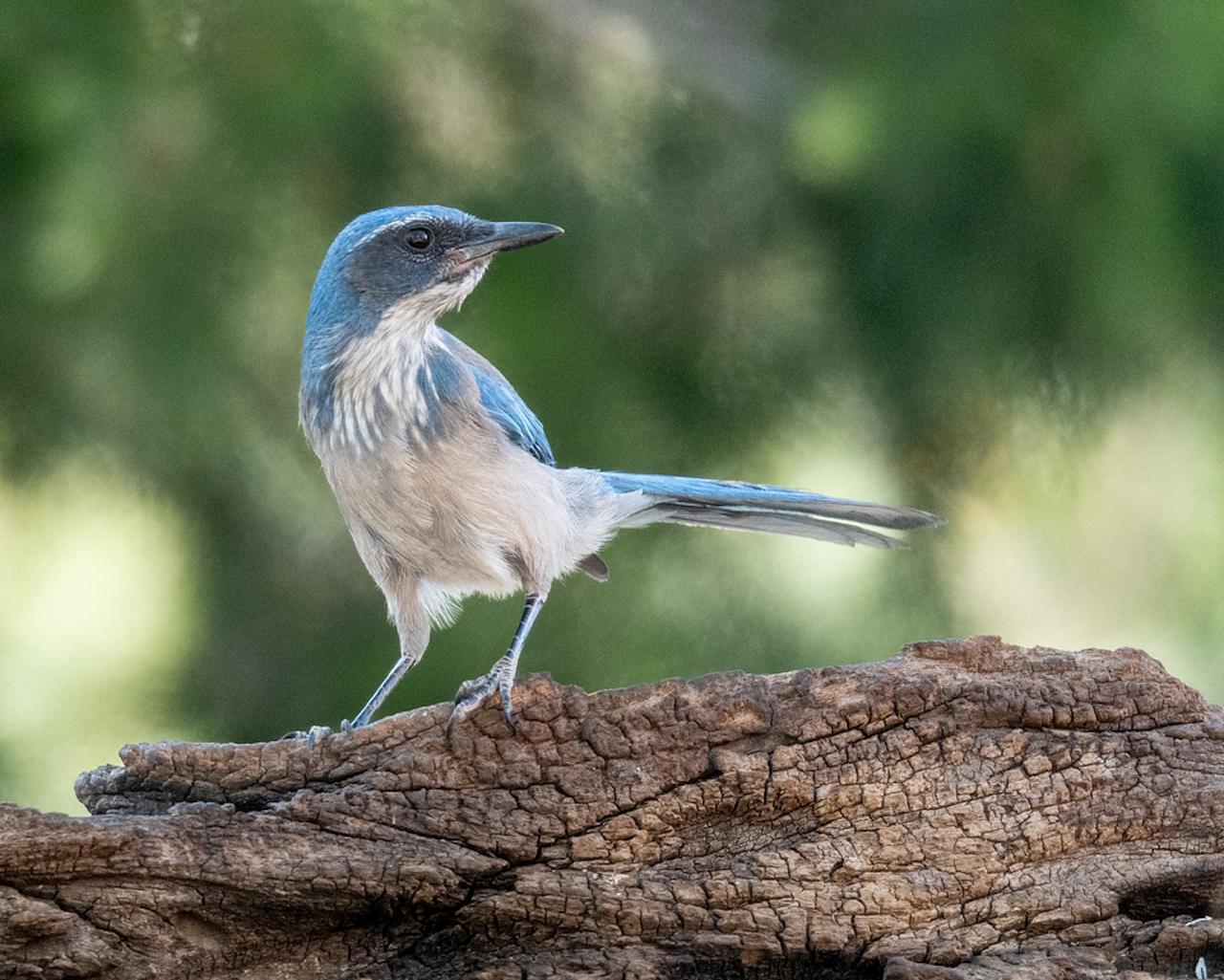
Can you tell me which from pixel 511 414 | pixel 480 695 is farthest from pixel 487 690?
pixel 511 414

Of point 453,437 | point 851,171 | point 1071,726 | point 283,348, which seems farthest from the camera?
point 283,348

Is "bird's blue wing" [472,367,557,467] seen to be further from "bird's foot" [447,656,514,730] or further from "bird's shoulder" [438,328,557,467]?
"bird's foot" [447,656,514,730]

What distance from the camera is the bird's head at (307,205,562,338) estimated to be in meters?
4.54

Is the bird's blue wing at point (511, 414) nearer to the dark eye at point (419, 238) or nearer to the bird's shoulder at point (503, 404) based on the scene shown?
the bird's shoulder at point (503, 404)

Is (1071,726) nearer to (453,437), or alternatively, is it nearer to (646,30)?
(453,437)

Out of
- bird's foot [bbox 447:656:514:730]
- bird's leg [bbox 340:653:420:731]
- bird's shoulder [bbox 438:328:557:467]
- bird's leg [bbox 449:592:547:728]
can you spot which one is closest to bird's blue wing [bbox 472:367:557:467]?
bird's shoulder [bbox 438:328:557:467]

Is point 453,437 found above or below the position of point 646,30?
below

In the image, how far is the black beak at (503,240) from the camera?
14.9 feet

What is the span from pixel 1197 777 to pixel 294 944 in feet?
6.61

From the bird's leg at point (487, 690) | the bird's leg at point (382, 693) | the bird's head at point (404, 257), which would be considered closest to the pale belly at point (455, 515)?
the bird's leg at point (382, 693)

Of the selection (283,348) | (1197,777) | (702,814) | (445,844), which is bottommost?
(445,844)

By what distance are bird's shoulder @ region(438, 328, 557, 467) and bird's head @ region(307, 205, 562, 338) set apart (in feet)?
0.82

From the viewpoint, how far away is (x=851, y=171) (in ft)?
18.1

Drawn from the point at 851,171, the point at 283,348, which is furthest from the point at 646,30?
the point at 283,348
